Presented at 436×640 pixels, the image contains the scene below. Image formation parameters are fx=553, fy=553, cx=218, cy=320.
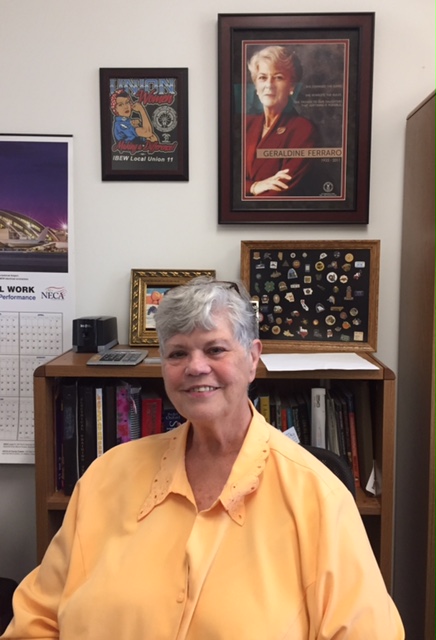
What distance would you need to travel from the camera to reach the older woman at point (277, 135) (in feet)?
6.19

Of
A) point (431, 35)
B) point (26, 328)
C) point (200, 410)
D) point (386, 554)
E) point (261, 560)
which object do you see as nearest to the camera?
point (261, 560)

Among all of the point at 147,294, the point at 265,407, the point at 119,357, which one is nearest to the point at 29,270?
the point at 147,294

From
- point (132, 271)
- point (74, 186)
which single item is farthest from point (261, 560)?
point (74, 186)

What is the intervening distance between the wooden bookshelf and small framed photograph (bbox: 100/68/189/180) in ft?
2.30

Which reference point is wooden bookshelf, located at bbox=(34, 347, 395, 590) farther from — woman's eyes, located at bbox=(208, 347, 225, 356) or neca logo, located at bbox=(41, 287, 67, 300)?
woman's eyes, located at bbox=(208, 347, 225, 356)

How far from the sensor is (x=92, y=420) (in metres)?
1.74

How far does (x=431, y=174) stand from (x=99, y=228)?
1.12m

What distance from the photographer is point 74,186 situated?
77.6 inches

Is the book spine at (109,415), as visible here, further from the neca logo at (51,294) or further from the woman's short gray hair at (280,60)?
the woman's short gray hair at (280,60)

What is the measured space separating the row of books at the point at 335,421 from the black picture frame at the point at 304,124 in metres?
0.62

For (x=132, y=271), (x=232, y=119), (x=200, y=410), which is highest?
(x=232, y=119)

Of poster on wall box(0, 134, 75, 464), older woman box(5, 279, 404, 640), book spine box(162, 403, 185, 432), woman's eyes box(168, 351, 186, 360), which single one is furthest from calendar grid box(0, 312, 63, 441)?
woman's eyes box(168, 351, 186, 360)

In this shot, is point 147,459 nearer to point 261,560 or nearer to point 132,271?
point 261,560

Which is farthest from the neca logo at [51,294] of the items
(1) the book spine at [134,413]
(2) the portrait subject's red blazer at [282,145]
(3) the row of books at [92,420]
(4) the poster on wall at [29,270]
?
(2) the portrait subject's red blazer at [282,145]
